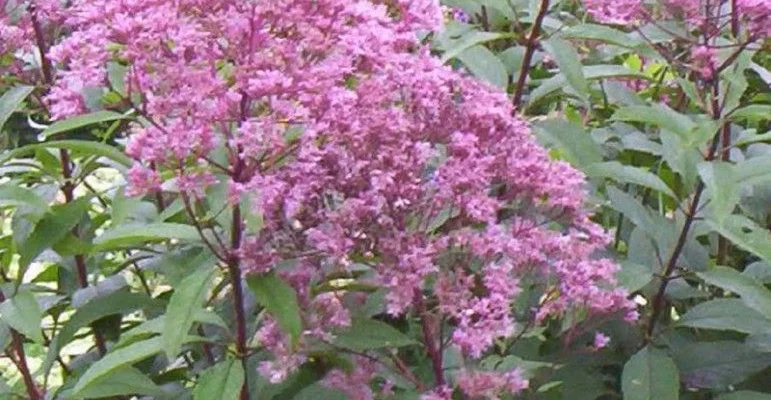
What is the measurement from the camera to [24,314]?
1479 mm

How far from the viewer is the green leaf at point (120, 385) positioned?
4.46 ft

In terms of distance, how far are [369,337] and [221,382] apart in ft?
0.52

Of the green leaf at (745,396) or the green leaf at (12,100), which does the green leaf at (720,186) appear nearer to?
the green leaf at (745,396)

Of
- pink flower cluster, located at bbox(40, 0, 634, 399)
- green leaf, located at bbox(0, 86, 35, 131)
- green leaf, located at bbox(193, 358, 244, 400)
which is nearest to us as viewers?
pink flower cluster, located at bbox(40, 0, 634, 399)

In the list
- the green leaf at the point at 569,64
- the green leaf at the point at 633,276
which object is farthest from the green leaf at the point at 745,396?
the green leaf at the point at 569,64

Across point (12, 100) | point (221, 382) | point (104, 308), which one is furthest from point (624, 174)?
point (12, 100)

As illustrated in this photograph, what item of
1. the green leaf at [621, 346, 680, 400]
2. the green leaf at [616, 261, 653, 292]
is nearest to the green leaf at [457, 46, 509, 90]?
the green leaf at [616, 261, 653, 292]

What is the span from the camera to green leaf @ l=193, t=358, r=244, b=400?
1.23 meters

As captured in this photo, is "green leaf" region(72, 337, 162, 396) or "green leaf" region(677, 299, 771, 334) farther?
"green leaf" region(677, 299, 771, 334)

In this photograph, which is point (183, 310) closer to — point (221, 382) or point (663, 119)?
point (221, 382)

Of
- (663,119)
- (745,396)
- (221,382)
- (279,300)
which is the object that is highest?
(663,119)

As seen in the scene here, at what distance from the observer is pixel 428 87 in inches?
A: 46.5

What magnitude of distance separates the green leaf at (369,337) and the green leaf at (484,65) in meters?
0.42

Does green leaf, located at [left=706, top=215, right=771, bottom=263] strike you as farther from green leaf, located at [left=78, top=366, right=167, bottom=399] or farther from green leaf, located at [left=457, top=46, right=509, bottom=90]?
green leaf, located at [left=78, top=366, right=167, bottom=399]
